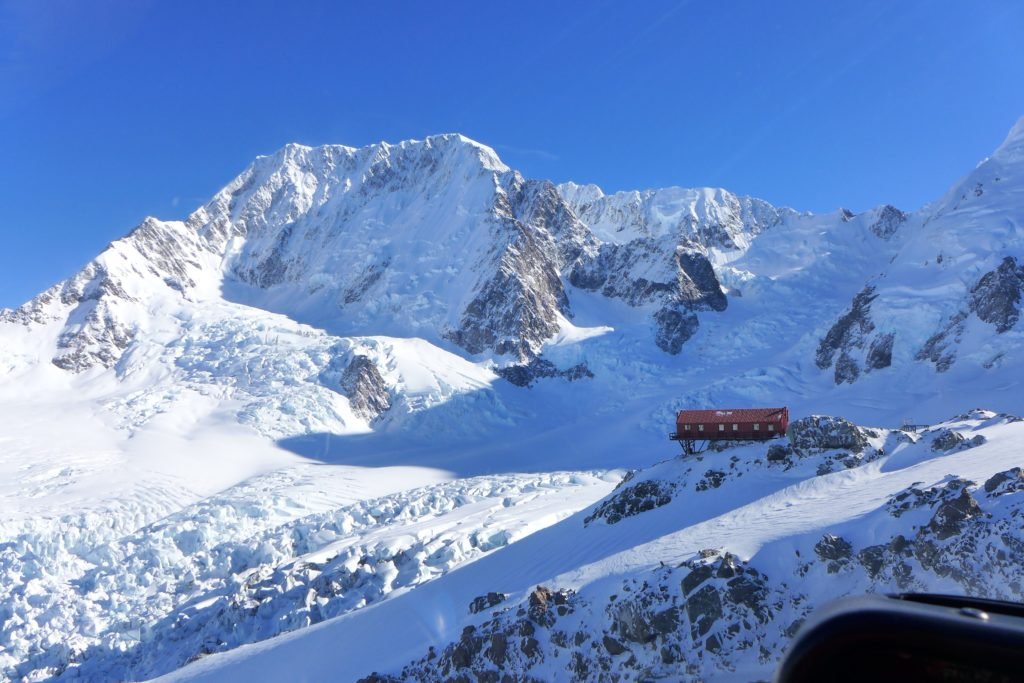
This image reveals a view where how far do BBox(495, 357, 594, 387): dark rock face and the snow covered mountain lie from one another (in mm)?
341

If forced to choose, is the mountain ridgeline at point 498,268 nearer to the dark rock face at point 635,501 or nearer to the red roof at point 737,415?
the red roof at point 737,415

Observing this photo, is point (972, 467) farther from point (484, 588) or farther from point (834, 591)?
point (484, 588)

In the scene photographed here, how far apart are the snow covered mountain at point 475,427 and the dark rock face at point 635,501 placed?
0.79 feet

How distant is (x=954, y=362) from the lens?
77562 mm

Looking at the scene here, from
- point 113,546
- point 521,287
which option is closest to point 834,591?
point 113,546

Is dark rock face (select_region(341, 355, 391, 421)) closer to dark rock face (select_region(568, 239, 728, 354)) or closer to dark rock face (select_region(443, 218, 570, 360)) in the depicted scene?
dark rock face (select_region(443, 218, 570, 360))

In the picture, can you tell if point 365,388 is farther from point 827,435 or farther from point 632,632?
point 632,632

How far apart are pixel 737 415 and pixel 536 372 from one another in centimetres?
8162

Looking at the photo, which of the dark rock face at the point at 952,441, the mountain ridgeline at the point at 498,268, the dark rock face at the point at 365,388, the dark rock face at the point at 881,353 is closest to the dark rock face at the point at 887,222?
the mountain ridgeline at the point at 498,268

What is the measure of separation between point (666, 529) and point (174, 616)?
34847mm

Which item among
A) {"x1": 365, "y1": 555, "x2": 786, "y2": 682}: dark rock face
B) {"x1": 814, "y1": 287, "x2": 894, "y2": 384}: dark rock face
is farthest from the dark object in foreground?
{"x1": 814, "y1": 287, "x2": 894, "y2": 384}: dark rock face

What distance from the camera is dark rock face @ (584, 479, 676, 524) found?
1198 inches

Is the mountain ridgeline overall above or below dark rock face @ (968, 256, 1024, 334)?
above

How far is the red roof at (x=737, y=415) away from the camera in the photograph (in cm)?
3322
